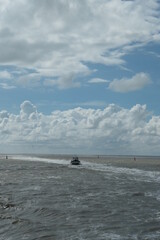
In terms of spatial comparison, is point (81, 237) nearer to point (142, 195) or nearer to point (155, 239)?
point (155, 239)

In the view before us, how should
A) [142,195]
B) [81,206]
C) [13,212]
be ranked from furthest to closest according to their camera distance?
[142,195] → [81,206] → [13,212]

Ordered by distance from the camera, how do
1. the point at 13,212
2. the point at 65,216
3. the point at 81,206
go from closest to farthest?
the point at 65,216
the point at 13,212
the point at 81,206

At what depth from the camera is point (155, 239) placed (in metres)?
21.6

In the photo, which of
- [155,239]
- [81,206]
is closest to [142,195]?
[81,206]

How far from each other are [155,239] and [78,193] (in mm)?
19715

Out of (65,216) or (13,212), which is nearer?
(65,216)

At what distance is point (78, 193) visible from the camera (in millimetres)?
40750

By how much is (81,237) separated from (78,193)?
61.7ft

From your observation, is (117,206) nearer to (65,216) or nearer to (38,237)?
(65,216)

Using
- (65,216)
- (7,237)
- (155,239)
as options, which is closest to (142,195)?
(65,216)

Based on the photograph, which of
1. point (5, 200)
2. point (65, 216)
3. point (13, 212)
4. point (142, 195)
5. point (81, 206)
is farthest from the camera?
point (142, 195)

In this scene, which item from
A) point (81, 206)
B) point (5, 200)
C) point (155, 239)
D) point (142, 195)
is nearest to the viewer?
point (155, 239)

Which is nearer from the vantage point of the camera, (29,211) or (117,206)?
(29,211)

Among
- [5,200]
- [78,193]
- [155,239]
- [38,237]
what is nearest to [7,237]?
[38,237]
